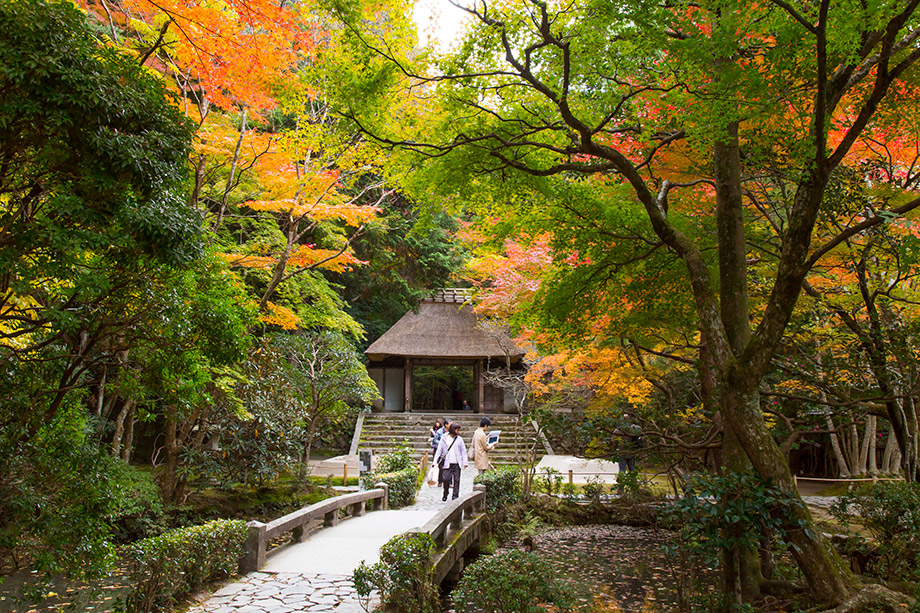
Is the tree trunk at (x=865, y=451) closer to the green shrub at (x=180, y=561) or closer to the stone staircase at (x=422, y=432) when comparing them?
the stone staircase at (x=422, y=432)

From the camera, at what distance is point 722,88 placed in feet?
14.3

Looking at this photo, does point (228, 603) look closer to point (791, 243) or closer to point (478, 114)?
point (478, 114)

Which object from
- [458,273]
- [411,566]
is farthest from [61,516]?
[458,273]

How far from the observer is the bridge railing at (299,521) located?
644cm

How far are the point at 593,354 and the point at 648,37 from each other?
8389mm

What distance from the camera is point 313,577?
6.23m

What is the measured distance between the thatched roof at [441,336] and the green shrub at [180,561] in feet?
46.1

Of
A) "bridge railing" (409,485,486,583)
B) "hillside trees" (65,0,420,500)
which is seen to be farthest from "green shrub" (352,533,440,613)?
"hillside trees" (65,0,420,500)

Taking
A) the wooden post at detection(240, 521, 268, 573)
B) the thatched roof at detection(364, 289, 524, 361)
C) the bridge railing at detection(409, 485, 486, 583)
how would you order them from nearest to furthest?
the wooden post at detection(240, 521, 268, 573) → the bridge railing at detection(409, 485, 486, 583) → the thatched roof at detection(364, 289, 524, 361)

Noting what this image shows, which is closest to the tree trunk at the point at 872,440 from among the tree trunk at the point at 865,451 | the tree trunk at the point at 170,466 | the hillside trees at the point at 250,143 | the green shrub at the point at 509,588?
the tree trunk at the point at 865,451

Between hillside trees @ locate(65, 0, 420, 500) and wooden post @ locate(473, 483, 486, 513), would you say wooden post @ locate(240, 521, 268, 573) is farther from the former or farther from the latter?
wooden post @ locate(473, 483, 486, 513)

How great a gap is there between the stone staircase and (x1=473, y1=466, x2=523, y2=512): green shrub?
5516 mm

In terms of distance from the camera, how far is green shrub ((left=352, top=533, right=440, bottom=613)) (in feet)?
16.7

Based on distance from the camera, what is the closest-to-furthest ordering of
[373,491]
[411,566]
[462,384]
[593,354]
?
[411,566] → [373,491] → [593,354] → [462,384]
